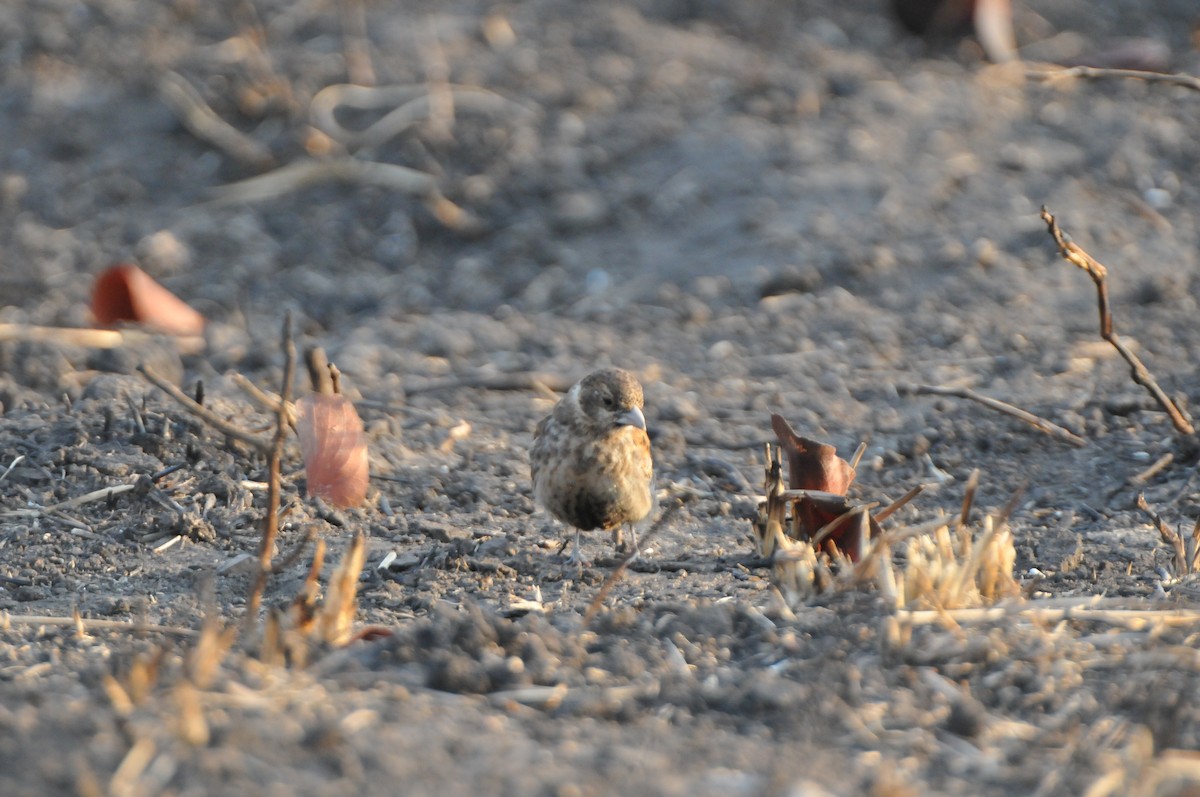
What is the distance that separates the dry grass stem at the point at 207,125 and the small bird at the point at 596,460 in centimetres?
497

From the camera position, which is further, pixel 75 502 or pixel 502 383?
pixel 502 383

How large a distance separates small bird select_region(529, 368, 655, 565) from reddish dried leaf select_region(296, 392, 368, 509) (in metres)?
0.65

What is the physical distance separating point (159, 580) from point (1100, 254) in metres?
5.74

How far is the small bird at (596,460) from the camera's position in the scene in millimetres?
5500

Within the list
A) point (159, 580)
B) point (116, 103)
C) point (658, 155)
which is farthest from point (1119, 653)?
point (116, 103)

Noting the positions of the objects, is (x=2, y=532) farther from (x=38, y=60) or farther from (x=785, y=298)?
(x=38, y=60)

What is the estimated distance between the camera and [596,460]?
217 inches

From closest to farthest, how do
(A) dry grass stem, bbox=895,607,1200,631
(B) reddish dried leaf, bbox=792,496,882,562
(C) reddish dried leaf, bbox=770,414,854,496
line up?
(A) dry grass stem, bbox=895,607,1200,631, (B) reddish dried leaf, bbox=792,496,882,562, (C) reddish dried leaf, bbox=770,414,854,496

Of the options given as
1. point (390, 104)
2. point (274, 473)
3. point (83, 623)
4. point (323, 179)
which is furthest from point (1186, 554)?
point (390, 104)

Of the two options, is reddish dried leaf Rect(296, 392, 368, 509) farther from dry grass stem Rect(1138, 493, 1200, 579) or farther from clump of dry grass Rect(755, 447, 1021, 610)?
dry grass stem Rect(1138, 493, 1200, 579)

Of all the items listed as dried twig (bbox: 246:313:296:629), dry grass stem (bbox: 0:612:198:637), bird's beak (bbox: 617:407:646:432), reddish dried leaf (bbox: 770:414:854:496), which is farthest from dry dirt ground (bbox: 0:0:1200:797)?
bird's beak (bbox: 617:407:646:432)

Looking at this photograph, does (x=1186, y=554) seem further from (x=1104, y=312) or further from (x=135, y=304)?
(x=135, y=304)

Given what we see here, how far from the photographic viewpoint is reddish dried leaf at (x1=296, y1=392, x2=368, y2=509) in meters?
5.55

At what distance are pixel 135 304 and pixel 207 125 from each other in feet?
9.28
